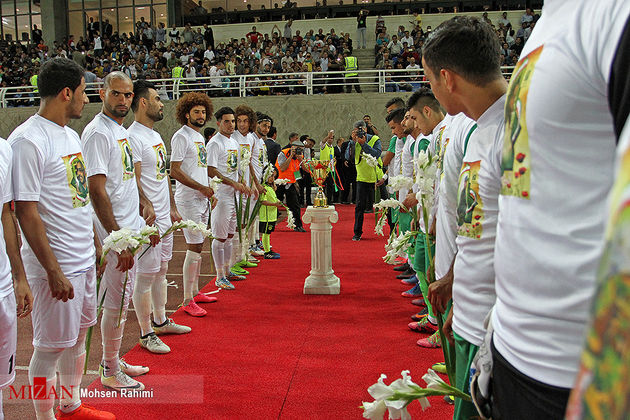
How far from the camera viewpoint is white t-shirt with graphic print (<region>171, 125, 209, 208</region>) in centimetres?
525

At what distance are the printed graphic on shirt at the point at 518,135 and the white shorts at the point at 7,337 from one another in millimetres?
2062

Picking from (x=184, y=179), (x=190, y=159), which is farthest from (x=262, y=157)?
(x=184, y=179)

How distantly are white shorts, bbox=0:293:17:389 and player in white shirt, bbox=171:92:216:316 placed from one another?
111 inches

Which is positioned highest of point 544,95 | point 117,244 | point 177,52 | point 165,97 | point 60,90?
point 177,52

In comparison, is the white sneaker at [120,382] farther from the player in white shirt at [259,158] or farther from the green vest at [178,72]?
the green vest at [178,72]

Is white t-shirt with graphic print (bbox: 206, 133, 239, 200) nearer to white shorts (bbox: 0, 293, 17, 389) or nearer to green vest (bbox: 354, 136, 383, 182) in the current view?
green vest (bbox: 354, 136, 383, 182)

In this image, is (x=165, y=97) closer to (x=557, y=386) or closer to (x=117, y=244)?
(x=117, y=244)

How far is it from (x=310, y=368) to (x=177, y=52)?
18.8 metres

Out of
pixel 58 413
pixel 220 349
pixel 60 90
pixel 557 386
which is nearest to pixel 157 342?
pixel 220 349

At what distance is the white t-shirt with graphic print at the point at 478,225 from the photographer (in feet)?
5.49

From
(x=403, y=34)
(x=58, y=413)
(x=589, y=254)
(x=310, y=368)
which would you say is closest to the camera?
(x=589, y=254)

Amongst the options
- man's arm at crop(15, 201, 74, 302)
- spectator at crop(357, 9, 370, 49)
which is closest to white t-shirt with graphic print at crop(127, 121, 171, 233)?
man's arm at crop(15, 201, 74, 302)

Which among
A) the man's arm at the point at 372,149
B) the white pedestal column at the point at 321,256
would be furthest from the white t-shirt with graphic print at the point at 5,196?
the man's arm at the point at 372,149

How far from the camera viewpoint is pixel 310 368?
3809 millimetres
